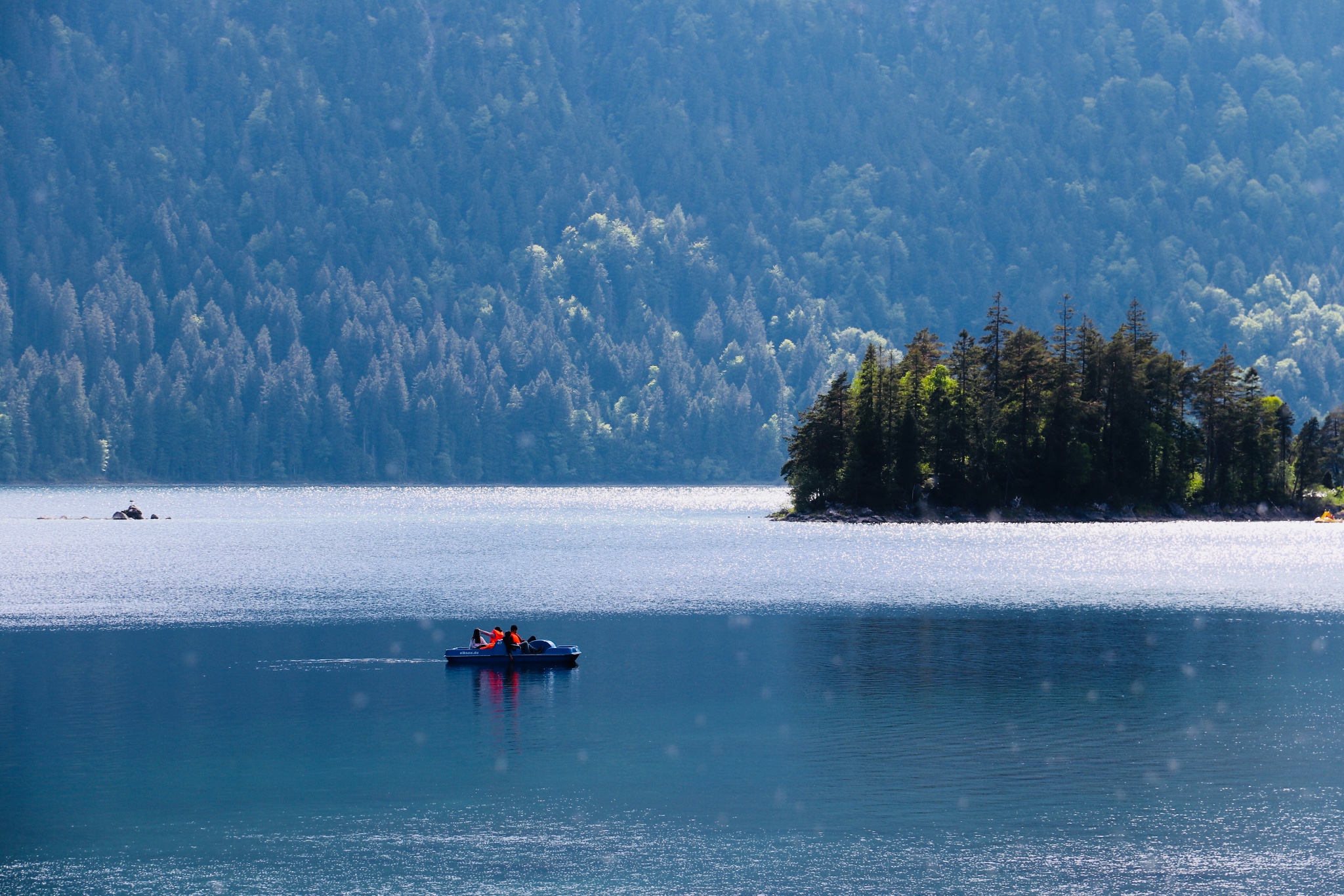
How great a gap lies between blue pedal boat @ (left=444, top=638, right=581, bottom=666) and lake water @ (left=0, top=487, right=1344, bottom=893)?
5.13 feet

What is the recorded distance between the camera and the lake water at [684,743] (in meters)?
40.3

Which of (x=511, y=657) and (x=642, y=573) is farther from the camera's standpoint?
(x=642, y=573)

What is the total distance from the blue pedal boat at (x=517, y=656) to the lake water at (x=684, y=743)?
156 centimetres

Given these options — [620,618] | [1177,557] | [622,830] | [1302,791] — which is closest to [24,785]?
[622,830]

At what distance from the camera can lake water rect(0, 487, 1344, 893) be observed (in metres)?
40.3

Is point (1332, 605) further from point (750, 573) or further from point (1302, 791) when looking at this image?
point (1302, 791)

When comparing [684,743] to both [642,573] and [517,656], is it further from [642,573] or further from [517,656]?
[642,573]

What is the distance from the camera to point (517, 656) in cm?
7562

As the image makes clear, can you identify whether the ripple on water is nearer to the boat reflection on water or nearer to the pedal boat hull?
the pedal boat hull

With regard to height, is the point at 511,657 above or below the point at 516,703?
above

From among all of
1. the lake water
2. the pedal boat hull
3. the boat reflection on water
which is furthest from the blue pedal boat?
the lake water

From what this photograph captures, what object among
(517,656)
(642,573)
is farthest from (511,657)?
(642,573)

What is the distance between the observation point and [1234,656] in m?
77.2

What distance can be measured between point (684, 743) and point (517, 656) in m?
22.0
